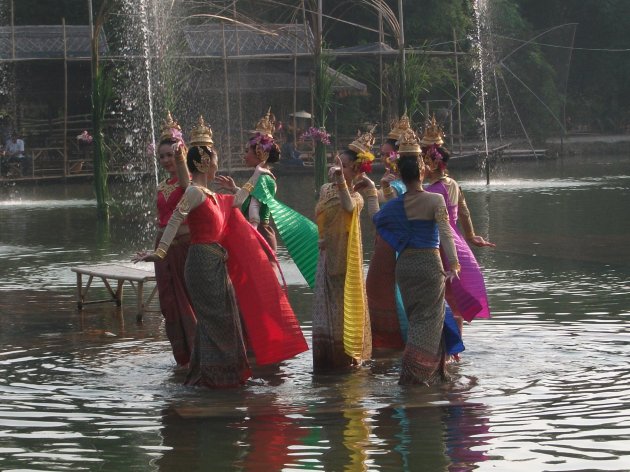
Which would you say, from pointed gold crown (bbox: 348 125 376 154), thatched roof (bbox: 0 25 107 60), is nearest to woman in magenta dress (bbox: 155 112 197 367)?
pointed gold crown (bbox: 348 125 376 154)

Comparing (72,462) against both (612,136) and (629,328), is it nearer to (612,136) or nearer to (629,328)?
(629,328)

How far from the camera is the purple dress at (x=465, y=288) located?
891 centimetres

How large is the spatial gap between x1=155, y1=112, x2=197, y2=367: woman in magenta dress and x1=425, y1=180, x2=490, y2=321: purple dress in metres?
1.58

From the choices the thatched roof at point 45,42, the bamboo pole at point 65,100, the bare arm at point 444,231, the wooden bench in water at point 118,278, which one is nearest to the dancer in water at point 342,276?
the bare arm at point 444,231

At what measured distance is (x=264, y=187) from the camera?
9109 millimetres

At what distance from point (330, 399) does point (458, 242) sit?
180 centimetres

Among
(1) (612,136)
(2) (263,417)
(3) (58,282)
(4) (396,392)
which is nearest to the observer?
(2) (263,417)

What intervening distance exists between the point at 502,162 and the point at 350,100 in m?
4.17

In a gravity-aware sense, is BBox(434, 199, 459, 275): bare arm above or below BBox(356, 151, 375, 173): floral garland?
below

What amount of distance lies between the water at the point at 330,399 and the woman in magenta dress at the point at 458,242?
0.97 ft

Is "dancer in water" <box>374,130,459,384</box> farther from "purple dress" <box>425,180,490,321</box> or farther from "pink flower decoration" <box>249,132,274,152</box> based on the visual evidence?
"pink flower decoration" <box>249,132,274,152</box>

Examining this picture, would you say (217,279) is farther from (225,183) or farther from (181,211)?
(225,183)

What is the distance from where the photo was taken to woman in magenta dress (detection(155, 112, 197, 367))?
869cm

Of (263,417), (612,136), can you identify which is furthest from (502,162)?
(263,417)
